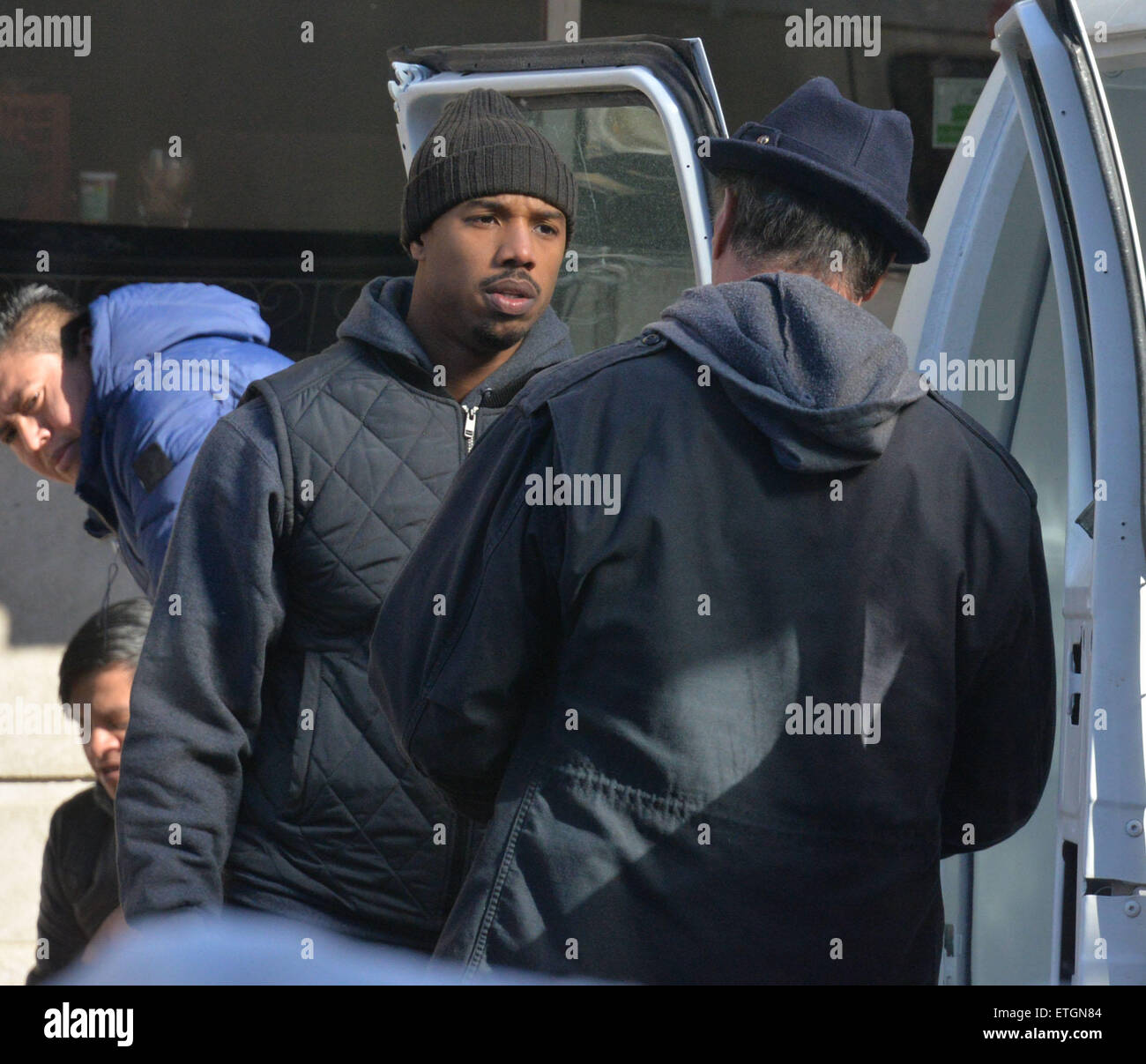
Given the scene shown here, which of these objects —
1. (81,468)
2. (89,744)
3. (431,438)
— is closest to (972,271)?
(431,438)

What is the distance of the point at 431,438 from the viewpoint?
2.16 meters

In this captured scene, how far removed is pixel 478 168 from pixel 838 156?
2.51 ft


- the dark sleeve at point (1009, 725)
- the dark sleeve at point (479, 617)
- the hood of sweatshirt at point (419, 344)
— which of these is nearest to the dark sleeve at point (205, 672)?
the hood of sweatshirt at point (419, 344)

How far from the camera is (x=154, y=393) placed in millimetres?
2582

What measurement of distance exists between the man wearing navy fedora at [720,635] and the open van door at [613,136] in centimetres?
130

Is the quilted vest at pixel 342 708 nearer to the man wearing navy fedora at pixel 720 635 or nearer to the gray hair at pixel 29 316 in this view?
the man wearing navy fedora at pixel 720 635

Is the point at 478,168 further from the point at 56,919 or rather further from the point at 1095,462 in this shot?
the point at 56,919

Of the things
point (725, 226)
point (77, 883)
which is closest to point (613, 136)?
point (725, 226)

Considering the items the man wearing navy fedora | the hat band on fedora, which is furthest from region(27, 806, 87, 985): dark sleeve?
the hat band on fedora

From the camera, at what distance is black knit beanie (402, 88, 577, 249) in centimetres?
229

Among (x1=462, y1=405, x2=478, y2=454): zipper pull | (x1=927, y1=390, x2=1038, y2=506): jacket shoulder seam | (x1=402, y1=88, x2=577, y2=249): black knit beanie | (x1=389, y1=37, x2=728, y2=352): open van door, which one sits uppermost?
(x1=389, y1=37, x2=728, y2=352): open van door

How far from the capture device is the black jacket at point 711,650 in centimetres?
153

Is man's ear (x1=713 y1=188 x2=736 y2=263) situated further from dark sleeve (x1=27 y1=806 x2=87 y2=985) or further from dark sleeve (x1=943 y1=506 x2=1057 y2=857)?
dark sleeve (x1=27 y1=806 x2=87 y2=985)

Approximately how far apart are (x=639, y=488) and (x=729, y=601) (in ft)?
0.49
